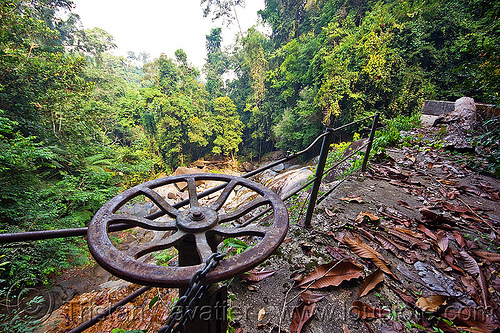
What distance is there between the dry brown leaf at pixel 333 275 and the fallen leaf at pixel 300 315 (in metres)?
0.15

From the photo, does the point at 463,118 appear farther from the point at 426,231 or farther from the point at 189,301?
the point at 189,301

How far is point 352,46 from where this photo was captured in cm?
1045

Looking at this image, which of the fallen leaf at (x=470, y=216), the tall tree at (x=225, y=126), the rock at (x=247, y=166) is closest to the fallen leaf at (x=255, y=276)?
the fallen leaf at (x=470, y=216)

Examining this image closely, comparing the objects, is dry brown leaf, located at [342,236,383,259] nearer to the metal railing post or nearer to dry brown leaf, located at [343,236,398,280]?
dry brown leaf, located at [343,236,398,280]

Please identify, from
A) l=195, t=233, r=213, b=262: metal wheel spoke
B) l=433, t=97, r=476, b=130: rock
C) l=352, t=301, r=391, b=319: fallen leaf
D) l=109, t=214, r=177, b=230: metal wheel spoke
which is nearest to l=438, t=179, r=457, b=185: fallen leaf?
l=352, t=301, r=391, b=319: fallen leaf

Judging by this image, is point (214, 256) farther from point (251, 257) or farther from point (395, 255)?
point (395, 255)

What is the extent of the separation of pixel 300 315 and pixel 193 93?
2279 centimetres

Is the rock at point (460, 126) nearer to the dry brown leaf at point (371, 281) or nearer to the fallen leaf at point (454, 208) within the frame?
the fallen leaf at point (454, 208)

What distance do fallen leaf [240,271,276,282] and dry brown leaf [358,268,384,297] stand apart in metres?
0.64

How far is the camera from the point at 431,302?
1278mm

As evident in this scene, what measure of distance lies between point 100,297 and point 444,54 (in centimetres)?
1515

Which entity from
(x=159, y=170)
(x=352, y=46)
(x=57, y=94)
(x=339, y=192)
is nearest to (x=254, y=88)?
(x=352, y=46)

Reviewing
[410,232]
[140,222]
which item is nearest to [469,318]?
[410,232]

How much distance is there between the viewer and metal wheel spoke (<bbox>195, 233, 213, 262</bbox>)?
79 cm
